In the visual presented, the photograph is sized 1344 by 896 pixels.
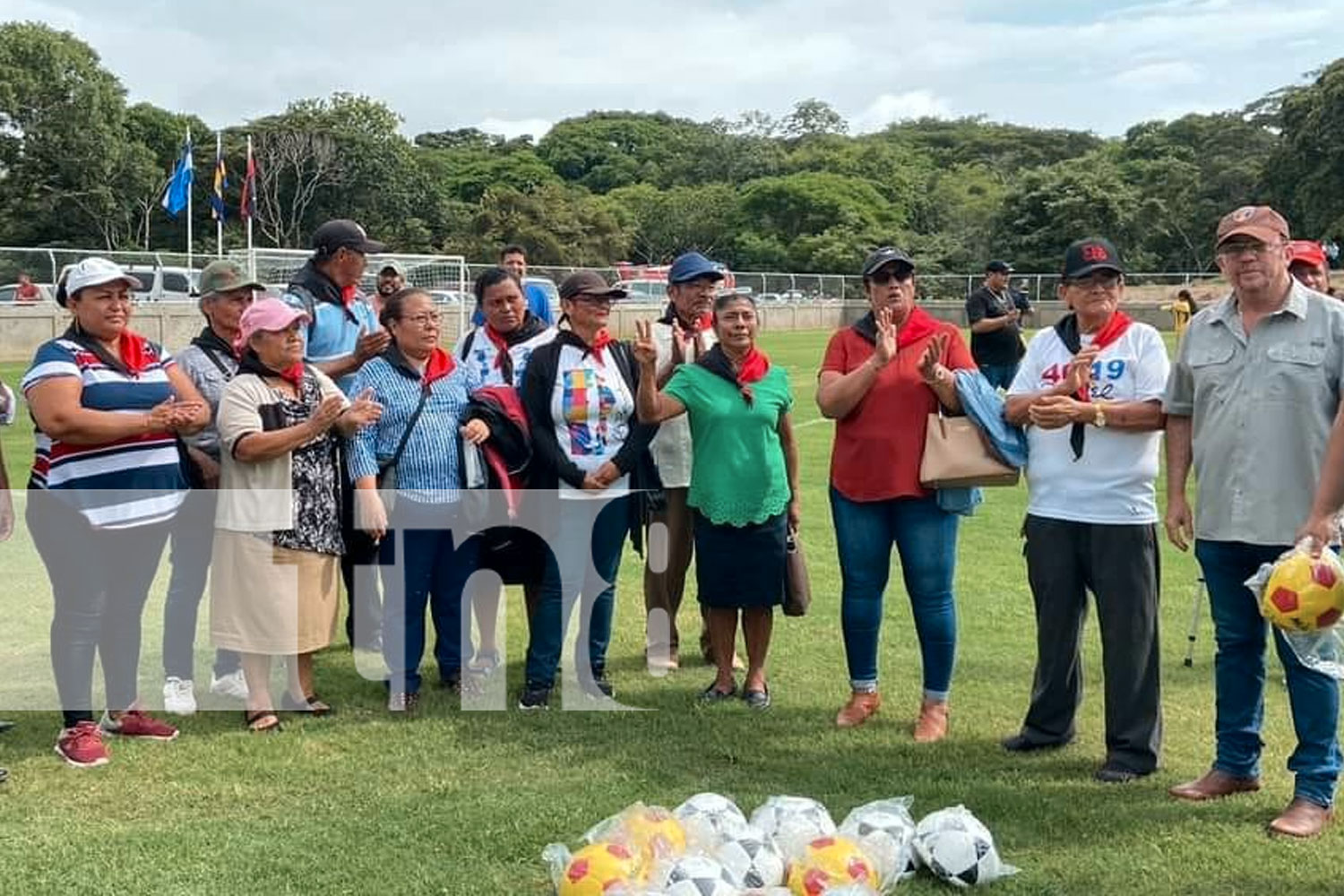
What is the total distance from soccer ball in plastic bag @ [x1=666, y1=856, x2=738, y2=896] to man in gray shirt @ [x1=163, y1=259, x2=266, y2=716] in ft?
9.91

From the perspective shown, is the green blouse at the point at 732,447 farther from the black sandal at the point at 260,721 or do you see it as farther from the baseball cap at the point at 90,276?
the baseball cap at the point at 90,276

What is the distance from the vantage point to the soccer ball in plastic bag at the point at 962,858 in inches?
150

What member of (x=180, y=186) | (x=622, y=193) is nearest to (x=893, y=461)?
(x=180, y=186)

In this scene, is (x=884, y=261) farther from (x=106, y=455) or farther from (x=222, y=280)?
(x=106, y=455)

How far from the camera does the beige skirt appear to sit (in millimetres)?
5301

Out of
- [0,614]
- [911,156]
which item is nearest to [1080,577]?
[0,614]

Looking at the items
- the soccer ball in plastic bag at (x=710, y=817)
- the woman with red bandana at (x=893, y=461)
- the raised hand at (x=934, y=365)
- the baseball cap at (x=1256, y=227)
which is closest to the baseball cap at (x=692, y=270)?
the woman with red bandana at (x=893, y=461)

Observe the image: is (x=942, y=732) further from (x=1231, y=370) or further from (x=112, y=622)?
(x=112, y=622)

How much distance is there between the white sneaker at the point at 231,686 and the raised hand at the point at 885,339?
11.1ft

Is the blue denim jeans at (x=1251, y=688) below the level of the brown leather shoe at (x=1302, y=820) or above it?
above

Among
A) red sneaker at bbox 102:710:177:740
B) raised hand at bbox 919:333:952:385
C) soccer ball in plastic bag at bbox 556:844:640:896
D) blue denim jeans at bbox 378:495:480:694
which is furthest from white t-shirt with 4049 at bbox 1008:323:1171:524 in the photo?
red sneaker at bbox 102:710:177:740

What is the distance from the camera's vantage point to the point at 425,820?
14.2 ft

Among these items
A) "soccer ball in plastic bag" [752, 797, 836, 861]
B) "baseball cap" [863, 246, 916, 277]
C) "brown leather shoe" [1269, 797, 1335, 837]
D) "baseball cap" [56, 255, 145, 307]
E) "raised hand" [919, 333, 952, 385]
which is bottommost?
"brown leather shoe" [1269, 797, 1335, 837]

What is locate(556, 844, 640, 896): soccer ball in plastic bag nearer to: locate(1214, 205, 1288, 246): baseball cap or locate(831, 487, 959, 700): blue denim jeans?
locate(831, 487, 959, 700): blue denim jeans
